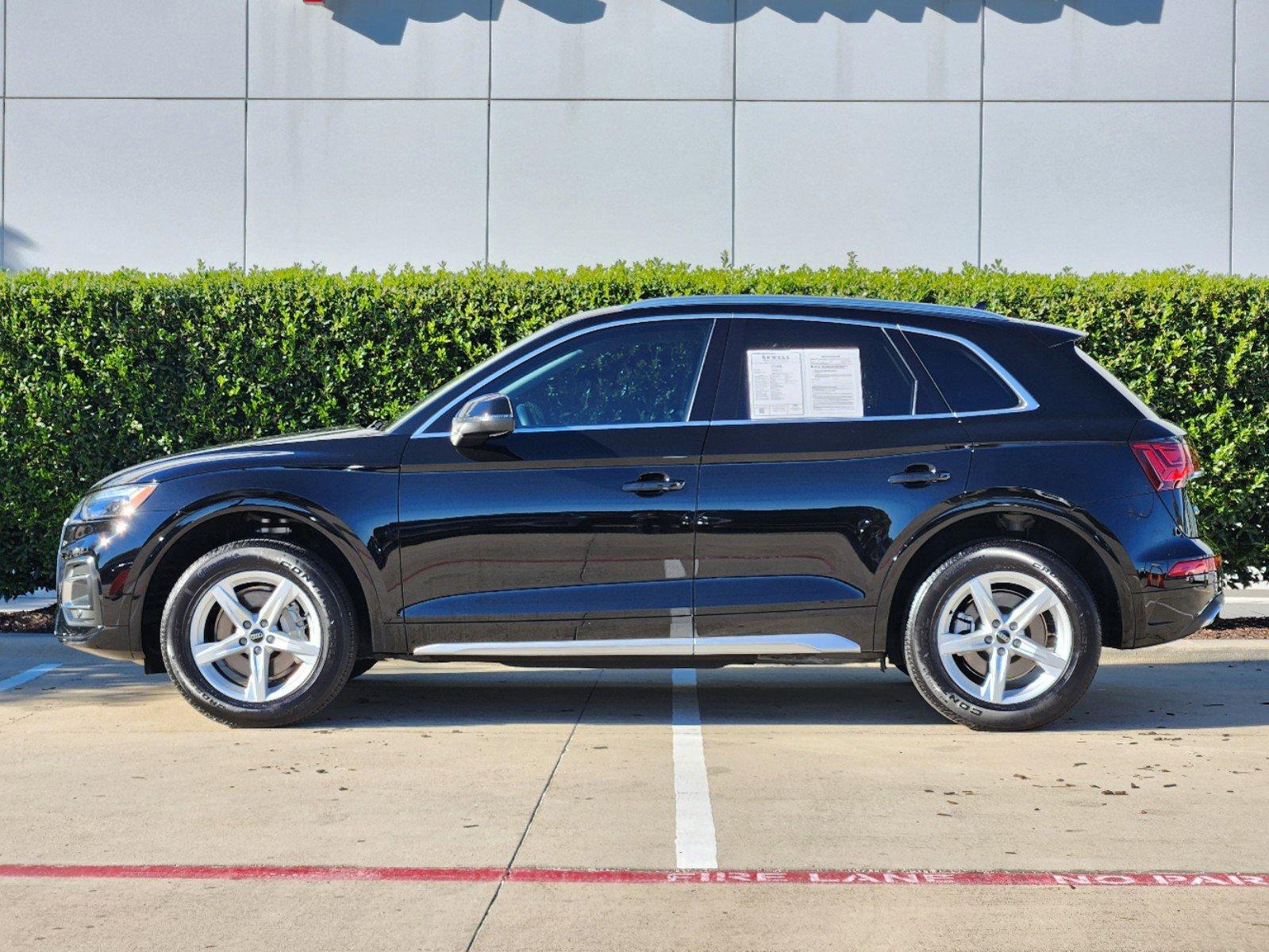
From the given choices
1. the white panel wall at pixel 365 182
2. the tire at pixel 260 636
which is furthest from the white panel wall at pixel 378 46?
the tire at pixel 260 636

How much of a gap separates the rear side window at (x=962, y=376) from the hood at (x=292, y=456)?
2.32 m

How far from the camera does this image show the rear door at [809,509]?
617 cm

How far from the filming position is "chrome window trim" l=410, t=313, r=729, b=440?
20.6ft

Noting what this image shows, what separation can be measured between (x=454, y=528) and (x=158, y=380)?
157 inches

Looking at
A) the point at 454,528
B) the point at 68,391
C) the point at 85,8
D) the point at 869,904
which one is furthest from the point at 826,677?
the point at 85,8

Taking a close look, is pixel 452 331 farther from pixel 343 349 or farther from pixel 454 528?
pixel 454 528

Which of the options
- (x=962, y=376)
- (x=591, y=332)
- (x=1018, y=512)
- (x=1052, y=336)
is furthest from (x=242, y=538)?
(x=1052, y=336)

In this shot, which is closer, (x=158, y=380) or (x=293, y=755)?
(x=293, y=755)

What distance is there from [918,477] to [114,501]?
3.50m

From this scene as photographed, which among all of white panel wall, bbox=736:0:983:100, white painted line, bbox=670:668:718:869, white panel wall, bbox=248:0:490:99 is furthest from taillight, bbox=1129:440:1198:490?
white panel wall, bbox=248:0:490:99

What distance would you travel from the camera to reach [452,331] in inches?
365

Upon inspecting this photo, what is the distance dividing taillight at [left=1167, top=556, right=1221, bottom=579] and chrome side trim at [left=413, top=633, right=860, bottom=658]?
1.38 meters

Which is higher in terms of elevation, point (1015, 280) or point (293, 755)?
point (1015, 280)

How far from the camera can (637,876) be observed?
417 centimetres
